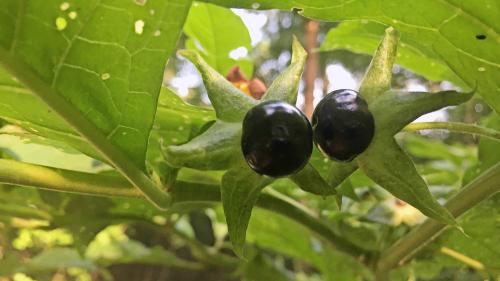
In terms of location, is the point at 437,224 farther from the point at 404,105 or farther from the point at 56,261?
the point at 56,261

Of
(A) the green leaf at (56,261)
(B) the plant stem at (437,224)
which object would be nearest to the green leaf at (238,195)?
(B) the plant stem at (437,224)

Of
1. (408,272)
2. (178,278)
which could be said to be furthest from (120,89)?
(178,278)

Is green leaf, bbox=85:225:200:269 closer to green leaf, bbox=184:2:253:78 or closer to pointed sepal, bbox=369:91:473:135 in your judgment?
green leaf, bbox=184:2:253:78

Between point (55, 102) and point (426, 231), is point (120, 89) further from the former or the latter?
point (426, 231)

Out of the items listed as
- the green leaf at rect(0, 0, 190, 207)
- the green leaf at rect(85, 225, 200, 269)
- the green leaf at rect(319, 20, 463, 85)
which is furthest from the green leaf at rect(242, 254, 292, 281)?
the green leaf at rect(0, 0, 190, 207)

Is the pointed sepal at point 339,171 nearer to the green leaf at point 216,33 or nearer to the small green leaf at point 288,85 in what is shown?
the small green leaf at point 288,85

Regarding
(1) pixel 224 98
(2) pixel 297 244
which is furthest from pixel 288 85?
(2) pixel 297 244

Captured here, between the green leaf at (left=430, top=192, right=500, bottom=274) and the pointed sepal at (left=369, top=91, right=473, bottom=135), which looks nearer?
the pointed sepal at (left=369, top=91, right=473, bottom=135)
